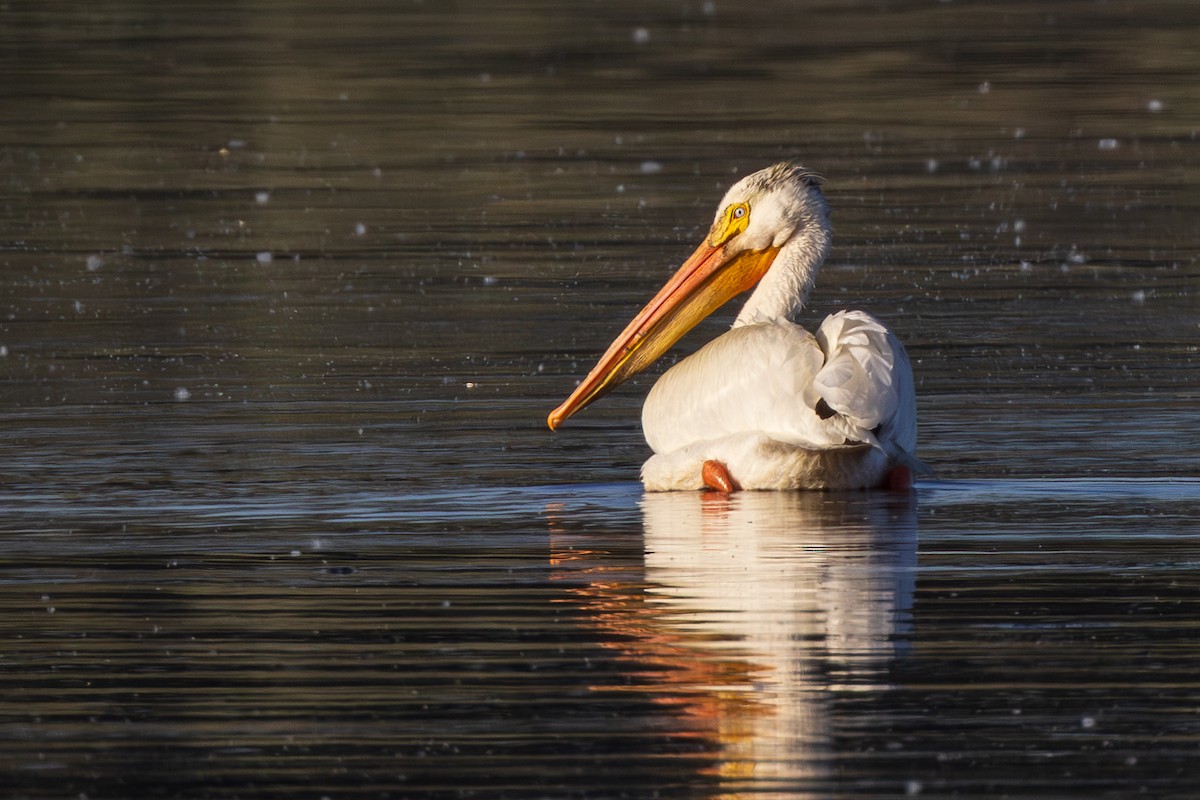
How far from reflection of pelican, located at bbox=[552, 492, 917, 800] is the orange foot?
0.06 m

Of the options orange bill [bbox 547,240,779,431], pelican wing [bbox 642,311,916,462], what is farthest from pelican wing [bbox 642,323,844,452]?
orange bill [bbox 547,240,779,431]

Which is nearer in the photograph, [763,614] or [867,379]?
[763,614]

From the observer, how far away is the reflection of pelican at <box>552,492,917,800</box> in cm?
502

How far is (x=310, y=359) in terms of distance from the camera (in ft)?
34.3

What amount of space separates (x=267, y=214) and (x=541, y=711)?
32.5ft

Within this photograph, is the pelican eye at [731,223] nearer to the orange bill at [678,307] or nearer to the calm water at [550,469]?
the orange bill at [678,307]

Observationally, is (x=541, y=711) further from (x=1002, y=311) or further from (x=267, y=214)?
(x=267, y=214)

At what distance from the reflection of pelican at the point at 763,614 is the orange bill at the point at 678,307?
39.8 inches

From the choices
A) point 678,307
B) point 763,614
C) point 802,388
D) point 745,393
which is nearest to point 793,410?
point 802,388

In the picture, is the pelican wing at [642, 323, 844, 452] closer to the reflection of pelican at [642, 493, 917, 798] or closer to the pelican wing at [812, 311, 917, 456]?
the pelican wing at [812, 311, 917, 456]

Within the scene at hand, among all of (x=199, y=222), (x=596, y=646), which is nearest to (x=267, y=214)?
(x=199, y=222)

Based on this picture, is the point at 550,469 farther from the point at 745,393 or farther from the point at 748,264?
the point at 748,264

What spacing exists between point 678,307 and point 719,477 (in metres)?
1.25

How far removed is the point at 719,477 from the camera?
313 inches
